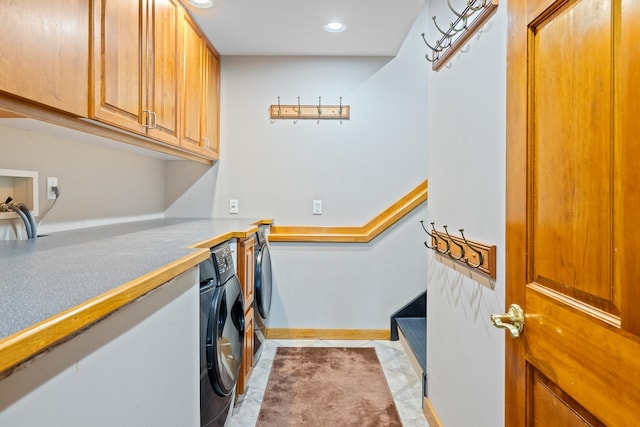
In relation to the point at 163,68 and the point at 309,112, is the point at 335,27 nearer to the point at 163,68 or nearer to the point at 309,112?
the point at 309,112

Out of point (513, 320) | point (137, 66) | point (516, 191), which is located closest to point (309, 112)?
point (137, 66)

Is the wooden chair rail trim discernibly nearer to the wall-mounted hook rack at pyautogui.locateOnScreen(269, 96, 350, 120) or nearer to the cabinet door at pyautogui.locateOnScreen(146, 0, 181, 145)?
the wall-mounted hook rack at pyautogui.locateOnScreen(269, 96, 350, 120)

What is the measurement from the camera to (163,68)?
1.86 metres

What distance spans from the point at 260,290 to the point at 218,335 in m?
0.94

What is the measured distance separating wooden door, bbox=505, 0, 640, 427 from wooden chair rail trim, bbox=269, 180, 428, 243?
1.91 m

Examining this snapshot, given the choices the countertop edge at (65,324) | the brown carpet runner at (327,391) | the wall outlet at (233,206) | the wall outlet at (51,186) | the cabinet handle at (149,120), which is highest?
the cabinet handle at (149,120)

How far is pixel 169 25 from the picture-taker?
193cm

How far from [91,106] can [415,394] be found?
214 cm

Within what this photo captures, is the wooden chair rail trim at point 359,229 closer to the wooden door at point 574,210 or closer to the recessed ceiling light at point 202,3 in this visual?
the recessed ceiling light at point 202,3

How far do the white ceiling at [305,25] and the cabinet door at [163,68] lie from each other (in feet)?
0.93

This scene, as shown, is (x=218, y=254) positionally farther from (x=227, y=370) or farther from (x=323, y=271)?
(x=323, y=271)

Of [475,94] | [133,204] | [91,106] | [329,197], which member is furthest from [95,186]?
[475,94]

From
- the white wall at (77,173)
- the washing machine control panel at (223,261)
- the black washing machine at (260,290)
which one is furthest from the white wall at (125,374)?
the black washing machine at (260,290)

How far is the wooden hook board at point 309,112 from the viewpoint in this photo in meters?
2.93
